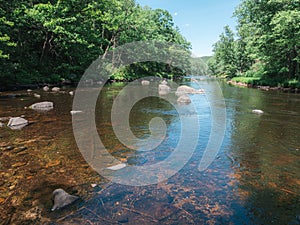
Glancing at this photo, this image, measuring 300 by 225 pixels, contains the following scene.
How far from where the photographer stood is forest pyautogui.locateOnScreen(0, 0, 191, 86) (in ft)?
59.1

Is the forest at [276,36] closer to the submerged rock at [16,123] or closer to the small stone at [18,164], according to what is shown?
the submerged rock at [16,123]

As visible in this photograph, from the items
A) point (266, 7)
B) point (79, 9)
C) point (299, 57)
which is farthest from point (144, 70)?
point (299, 57)

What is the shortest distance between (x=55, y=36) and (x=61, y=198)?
24109 millimetres

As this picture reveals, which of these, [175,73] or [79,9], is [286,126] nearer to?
[79,9]

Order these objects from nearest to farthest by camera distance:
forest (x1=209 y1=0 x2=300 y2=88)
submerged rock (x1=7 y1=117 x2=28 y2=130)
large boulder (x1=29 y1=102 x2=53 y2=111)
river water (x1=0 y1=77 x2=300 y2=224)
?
river water (x1=0 y1=77 x2=300 y2=224) < submerged rock (x1=7 y1=117 x2=28 y2=130) < large boulder (x1=29 y1=102 x2=53 y2=111) < forest (x1=209 y1=0 x2=300 y2=88)

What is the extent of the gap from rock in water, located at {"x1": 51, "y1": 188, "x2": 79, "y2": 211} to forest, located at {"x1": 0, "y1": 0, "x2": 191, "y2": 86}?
526 inches

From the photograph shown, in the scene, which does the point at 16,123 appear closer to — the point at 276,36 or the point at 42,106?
the point at 42,106

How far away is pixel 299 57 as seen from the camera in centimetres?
2278

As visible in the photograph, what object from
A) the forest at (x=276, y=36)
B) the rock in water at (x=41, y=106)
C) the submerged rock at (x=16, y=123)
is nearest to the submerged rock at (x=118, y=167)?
the submerged rock at (x=16, y=123)

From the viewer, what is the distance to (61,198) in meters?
3.38

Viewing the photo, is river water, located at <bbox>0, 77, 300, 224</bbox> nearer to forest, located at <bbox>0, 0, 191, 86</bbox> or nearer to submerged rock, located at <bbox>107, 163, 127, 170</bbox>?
submerged rock, located at <bbox>107, 163, 127, 170</bbox>

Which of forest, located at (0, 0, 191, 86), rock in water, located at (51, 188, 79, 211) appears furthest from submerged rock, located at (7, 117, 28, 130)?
forest, located at (0, 0, 191, 86)

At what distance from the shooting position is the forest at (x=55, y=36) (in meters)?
18.0

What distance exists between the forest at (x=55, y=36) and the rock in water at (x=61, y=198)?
13351 millimetres
